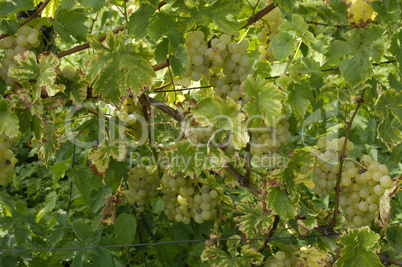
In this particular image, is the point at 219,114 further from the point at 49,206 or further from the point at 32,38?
the point at 49,206

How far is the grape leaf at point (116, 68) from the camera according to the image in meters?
0.99

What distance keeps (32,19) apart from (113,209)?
71cm

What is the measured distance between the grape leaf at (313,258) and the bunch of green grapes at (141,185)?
0.60 m

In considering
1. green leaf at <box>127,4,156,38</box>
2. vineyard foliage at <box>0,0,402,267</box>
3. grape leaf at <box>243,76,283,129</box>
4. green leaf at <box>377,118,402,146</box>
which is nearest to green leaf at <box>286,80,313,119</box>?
vineyard foliage at <box>0,0,402,267</box>

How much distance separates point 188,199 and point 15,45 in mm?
712

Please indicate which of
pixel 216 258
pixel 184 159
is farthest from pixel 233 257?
pixel 184 159

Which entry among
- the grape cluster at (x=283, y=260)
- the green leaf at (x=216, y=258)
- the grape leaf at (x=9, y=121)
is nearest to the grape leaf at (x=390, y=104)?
the grape cluster at (x=283, y=260)

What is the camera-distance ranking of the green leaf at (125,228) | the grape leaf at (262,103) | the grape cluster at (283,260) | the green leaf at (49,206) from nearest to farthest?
the grape leaf at (262,103) < the grape cluster at (283,260) < the green leaf at (125,228) < the green leaf at (49,206)

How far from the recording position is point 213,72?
112cm

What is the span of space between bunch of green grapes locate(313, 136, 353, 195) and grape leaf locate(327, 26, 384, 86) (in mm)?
181

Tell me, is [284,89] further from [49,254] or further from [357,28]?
[49,254]

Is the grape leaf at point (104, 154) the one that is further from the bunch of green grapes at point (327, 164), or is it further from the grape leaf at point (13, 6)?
the bunch of green grapes at point (327, 164)

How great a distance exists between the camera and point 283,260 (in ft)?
3.57

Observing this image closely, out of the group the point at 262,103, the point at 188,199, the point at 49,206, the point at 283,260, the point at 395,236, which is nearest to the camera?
the point at 262,103
